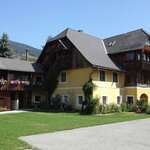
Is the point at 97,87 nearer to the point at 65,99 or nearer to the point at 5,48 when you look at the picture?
the point at 65,99

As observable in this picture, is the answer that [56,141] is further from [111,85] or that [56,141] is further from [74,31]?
[74,31]

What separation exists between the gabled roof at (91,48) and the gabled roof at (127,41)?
1.17m

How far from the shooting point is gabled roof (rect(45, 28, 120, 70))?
107ft

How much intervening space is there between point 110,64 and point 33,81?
33.5 ft

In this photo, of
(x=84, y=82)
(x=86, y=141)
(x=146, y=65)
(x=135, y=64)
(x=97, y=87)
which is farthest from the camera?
(x=146, y=65)

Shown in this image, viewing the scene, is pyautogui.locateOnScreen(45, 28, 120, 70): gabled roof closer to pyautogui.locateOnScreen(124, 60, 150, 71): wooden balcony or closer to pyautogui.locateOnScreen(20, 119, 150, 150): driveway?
pyautogui.locateOnScreen(124, 60, 150, 71): wooden balcony

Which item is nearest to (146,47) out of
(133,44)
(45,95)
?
(133,44)

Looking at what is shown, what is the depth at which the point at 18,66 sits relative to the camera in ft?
117

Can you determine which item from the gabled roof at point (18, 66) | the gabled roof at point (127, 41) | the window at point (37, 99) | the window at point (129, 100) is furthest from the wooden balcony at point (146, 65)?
the window at point (37, 99)

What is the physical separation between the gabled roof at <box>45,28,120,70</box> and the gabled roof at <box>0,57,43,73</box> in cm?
503

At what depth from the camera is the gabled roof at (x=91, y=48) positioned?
3253 centimetres

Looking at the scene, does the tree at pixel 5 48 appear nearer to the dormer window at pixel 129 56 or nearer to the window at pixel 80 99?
the window at pixel 80 99

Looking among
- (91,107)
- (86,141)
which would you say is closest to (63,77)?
(91,107)

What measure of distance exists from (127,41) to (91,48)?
18.0ft
